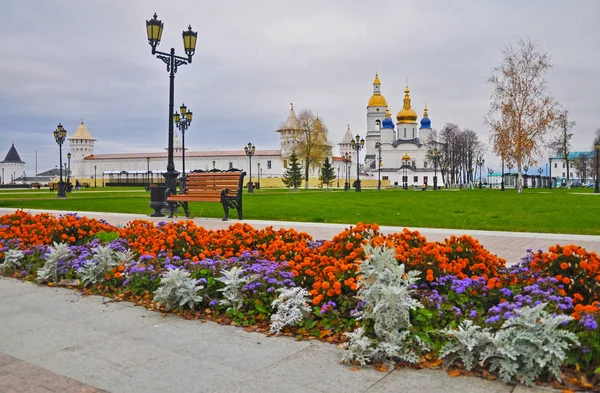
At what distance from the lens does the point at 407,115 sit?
115m

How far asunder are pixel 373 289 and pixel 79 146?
122 metres

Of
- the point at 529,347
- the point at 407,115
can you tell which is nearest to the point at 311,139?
the point at 407,115

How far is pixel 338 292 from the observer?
159 inches

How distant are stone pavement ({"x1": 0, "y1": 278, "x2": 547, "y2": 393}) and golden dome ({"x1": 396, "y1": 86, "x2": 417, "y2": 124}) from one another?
114 m

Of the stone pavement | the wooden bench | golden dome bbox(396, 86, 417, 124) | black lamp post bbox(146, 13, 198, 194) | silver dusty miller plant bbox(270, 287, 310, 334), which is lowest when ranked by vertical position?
the stone pavement

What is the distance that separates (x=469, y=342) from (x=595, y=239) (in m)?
7.13

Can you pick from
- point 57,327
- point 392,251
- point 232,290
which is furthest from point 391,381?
point 57,327

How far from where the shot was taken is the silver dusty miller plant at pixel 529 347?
9.61ft

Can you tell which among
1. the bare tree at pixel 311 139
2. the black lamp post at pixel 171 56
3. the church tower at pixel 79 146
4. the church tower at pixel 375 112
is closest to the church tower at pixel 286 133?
the bare tree at pixel 311 139

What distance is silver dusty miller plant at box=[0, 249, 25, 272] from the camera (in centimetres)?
638

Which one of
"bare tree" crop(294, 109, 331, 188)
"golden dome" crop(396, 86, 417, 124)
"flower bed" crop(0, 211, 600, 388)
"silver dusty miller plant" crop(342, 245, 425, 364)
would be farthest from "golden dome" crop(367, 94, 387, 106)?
"silver dusty miller plant" crop(342, 245, 425, 364)

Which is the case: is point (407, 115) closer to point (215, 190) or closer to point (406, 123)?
point (406, 123)

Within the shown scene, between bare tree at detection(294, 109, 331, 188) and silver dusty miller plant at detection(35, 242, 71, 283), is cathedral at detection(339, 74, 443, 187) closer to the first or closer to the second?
bare tree at detection(294, 109, 331, 188)

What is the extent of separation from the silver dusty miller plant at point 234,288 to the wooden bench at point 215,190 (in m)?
8.03
